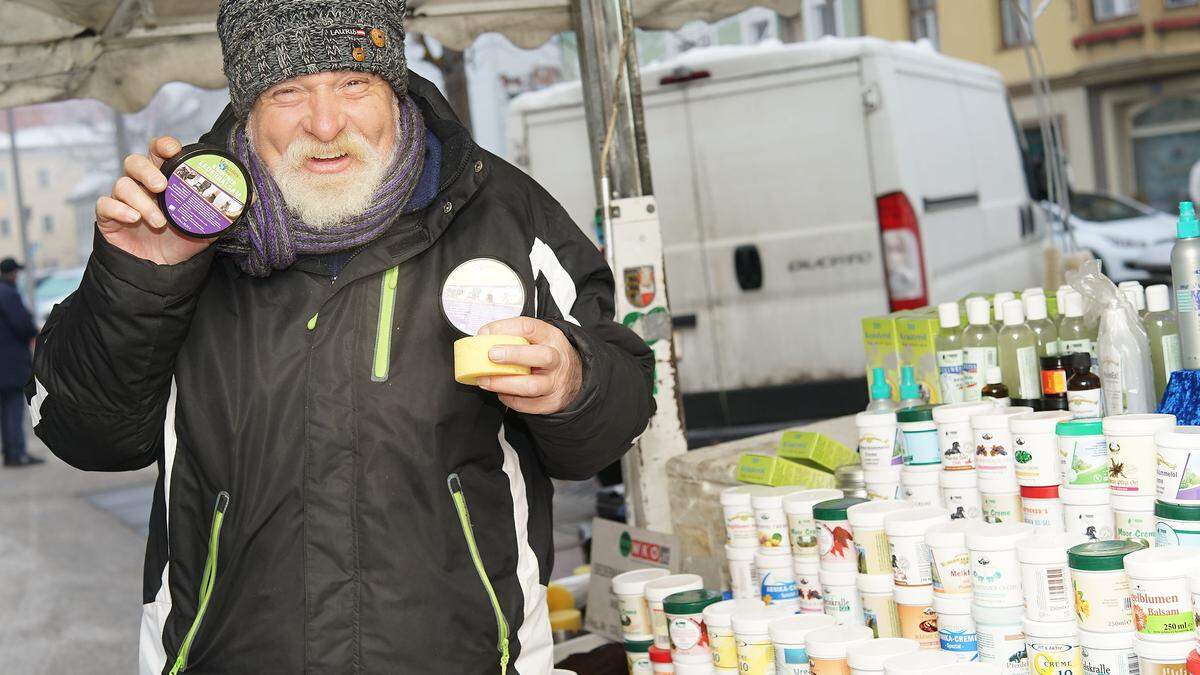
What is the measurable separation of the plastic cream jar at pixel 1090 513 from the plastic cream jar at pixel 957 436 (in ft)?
1.13

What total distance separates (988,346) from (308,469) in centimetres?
188

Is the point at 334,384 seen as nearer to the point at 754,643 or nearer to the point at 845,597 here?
the point at 754,643

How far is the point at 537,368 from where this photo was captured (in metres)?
2.19

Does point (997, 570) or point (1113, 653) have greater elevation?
point (997, 570)

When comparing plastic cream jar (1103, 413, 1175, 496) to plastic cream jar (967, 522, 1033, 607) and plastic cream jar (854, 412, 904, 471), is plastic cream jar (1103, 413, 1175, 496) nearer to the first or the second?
plastic cream jar (967, 522, 1033, 607)

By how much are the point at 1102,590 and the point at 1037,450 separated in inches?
20.3

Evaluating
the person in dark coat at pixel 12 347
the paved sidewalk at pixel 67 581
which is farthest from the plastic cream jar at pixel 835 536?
the person in dark coat at pixel 12 347

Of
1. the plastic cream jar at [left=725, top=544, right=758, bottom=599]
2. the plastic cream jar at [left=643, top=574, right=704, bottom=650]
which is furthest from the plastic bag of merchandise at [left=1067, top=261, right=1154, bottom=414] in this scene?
the plastic cream jar at [left=643, top=574, right=704, bottom=650]

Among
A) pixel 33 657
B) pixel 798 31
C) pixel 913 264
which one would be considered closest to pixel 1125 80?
pixel 798 31

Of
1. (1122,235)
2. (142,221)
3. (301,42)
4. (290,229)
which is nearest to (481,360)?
(290,229)

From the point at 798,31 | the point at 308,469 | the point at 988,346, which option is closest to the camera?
the point at 308,469

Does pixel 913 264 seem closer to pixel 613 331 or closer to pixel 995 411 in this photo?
pixel 995 411

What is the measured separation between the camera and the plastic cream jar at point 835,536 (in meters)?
2.99

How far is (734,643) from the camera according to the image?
119 inches
